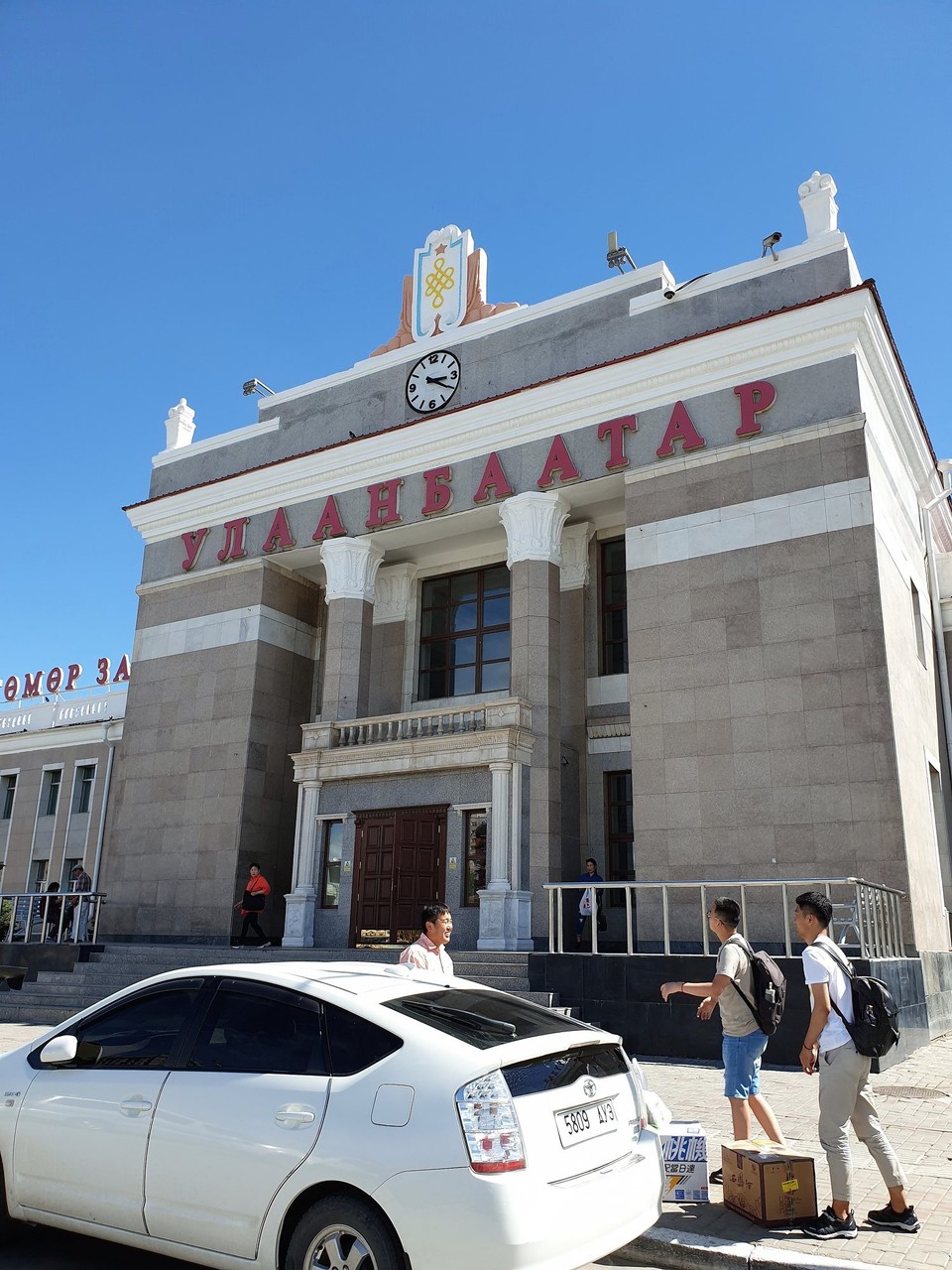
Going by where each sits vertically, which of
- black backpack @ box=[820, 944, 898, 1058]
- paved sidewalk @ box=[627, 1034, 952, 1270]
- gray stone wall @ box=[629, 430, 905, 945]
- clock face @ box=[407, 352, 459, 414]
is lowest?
paved sidewalk @ box=[627, 1034, 952, 1270]

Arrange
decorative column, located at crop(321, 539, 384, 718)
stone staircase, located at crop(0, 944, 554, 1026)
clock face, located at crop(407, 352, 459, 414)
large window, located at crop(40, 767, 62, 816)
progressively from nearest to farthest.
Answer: stone staircase, located at crop(0, 944, 554, 1026) < decorative column, located at crop(321, 539, 384, 718) < clock face, located at crop(407, 352, 459, 414) < large window, located at crop(40, 767, 62, 816)

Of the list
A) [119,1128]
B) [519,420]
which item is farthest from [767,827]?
[119,1128]

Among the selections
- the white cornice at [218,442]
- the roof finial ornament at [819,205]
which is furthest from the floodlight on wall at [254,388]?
the roof finial ornament at [819,205]

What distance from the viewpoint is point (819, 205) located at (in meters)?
18.4

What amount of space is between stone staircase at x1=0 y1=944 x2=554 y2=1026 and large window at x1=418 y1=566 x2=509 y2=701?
22.3 feet

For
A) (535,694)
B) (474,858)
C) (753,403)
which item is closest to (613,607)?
(535,694)

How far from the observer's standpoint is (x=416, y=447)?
70.8 feet

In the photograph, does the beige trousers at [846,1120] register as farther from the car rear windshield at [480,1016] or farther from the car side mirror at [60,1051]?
the car side mirror at [60,1051]

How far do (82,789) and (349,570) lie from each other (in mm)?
20534

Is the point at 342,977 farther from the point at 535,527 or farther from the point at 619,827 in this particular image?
the point at 619,827

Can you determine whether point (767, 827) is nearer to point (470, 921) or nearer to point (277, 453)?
point (470, 921)

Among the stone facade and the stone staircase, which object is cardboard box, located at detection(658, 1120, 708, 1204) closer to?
the stone staircase

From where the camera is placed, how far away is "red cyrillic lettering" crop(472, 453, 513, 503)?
2039cm

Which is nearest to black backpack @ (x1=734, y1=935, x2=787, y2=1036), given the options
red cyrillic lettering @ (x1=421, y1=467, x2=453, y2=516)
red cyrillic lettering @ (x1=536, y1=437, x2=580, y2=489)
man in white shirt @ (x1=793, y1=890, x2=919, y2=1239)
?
man in white shirt @ (x1=793, y1=890, x2=919, y2=1239)
